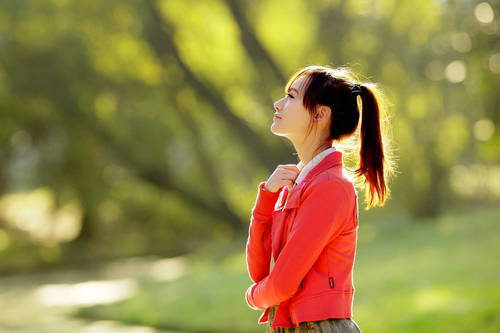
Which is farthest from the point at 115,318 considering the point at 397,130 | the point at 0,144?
the point at 397,130

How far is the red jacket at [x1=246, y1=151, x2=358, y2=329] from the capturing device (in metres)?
1.40

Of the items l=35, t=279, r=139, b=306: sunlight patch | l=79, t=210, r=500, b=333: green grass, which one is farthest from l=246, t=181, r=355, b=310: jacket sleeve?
l=35, t=279, r=139, b=306: sunlight patch

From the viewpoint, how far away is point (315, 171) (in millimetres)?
1521

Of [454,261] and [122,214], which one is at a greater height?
[122,214]

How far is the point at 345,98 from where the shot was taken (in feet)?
5.16

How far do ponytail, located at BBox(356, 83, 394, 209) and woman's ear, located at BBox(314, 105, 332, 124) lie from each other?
12 centimetres

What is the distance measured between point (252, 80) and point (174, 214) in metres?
4.24

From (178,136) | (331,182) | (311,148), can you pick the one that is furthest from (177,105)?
(331,182)

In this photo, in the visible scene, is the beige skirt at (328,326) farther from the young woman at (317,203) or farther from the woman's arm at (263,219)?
the woman's arm at (263,219)

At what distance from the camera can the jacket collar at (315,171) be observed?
148cm

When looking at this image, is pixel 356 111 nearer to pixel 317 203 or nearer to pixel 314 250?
pixel 317 203

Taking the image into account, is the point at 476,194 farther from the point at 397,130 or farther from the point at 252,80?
the point at 252,80

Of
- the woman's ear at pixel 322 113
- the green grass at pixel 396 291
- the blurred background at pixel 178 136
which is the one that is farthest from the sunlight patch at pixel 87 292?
the woman's ear at pixel 322 113

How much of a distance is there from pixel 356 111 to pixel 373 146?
12 centimetres
